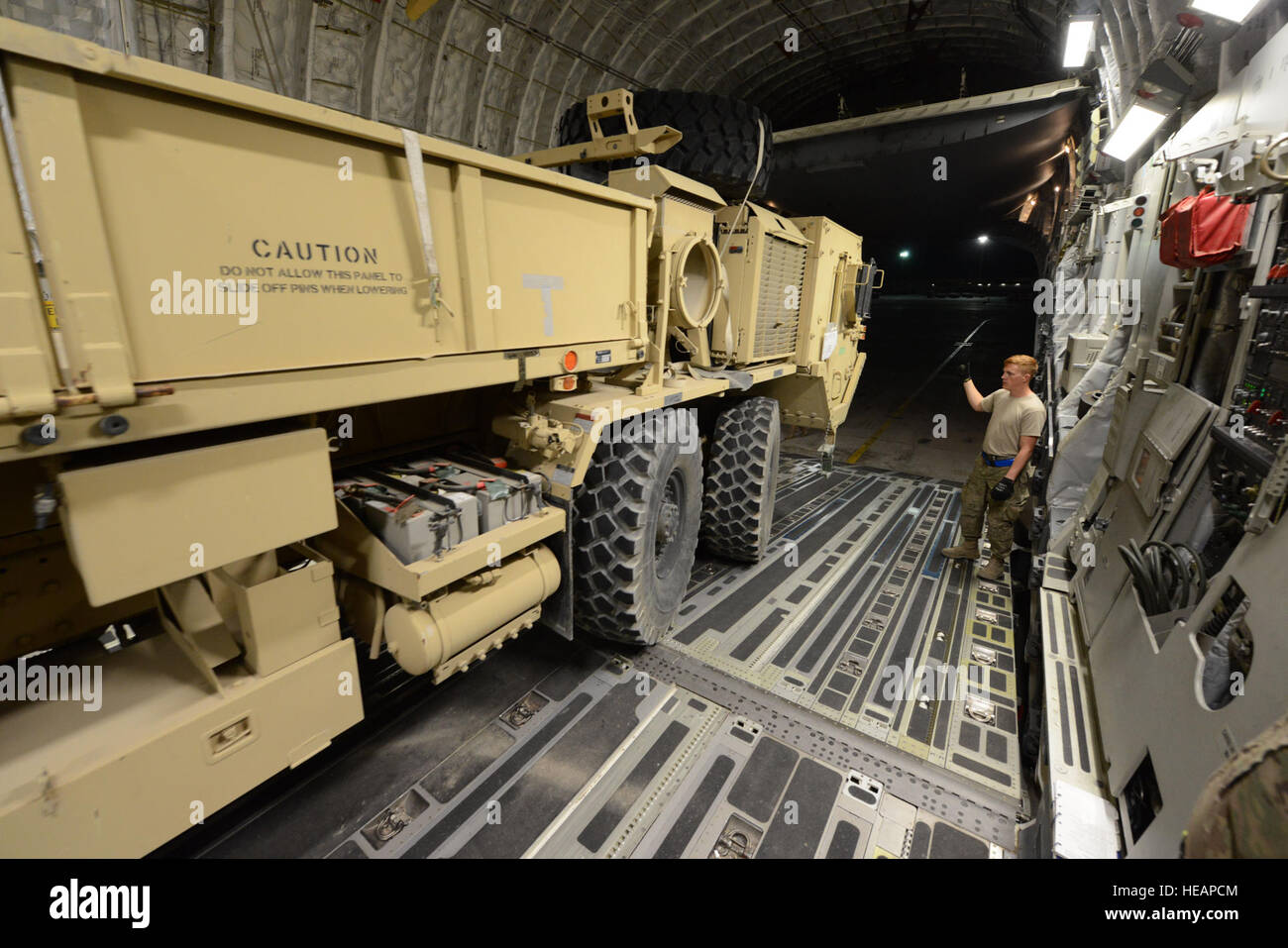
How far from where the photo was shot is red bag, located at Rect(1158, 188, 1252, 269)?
2809mm

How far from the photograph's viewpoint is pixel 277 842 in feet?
7.32

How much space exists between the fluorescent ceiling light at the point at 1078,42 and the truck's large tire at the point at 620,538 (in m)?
8.34

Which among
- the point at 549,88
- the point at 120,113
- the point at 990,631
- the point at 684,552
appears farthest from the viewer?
the point at 549,88

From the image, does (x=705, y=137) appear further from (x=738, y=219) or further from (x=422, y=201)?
(x=422, y=201)

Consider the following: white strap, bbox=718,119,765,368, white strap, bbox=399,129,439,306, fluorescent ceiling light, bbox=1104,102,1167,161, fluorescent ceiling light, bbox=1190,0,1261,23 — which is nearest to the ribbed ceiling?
fluorescent ceiling light, bbox=1190,0,1261,23

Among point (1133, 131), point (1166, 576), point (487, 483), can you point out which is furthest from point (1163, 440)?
point (1133, 131)

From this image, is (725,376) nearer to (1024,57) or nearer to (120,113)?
(120,113)

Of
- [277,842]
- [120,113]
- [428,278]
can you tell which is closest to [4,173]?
[120,113]

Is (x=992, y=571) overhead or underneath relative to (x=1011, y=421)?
underneath

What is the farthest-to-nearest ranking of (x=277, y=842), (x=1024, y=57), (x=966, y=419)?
(x=1024, y=57) < (x=966, y=419) < (x=277, y=842)

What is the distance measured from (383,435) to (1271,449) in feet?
13.5

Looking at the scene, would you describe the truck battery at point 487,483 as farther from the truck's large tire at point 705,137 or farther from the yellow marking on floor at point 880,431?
the yellow marking on floor at point 880,431

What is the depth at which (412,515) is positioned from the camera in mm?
2061

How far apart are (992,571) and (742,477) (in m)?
2.30
